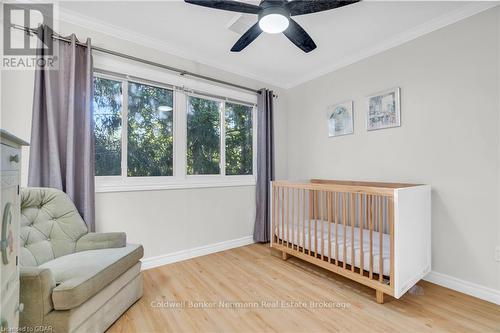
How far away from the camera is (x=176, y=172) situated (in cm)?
272

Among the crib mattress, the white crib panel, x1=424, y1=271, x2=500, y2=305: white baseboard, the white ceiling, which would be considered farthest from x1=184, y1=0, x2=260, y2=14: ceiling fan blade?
x1=424, y1=271, x2=500, y2=305: white baseboard

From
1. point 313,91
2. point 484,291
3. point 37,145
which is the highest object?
point 313,91

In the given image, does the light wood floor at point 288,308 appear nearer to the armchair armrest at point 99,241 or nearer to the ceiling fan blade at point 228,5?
the armchair armrest at point 99,241

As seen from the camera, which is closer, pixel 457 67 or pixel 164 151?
pixel 457 67

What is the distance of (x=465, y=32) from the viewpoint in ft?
6.58

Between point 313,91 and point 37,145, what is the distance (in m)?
3.17

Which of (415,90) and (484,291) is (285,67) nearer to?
(415,90)

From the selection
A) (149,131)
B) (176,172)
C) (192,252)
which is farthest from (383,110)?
(192,252)

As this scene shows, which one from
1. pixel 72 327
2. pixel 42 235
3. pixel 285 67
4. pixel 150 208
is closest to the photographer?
pixel 72 327

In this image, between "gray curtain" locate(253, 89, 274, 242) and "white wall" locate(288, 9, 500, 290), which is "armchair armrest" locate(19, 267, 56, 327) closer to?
"gray curtain" locate(253, 89, 274, 242)

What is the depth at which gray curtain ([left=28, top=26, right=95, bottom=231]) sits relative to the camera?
1.90m

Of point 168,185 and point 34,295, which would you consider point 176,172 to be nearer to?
point 168,185

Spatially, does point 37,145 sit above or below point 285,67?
below

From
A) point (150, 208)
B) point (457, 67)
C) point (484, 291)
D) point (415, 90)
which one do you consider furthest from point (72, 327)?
point (457, 67)
